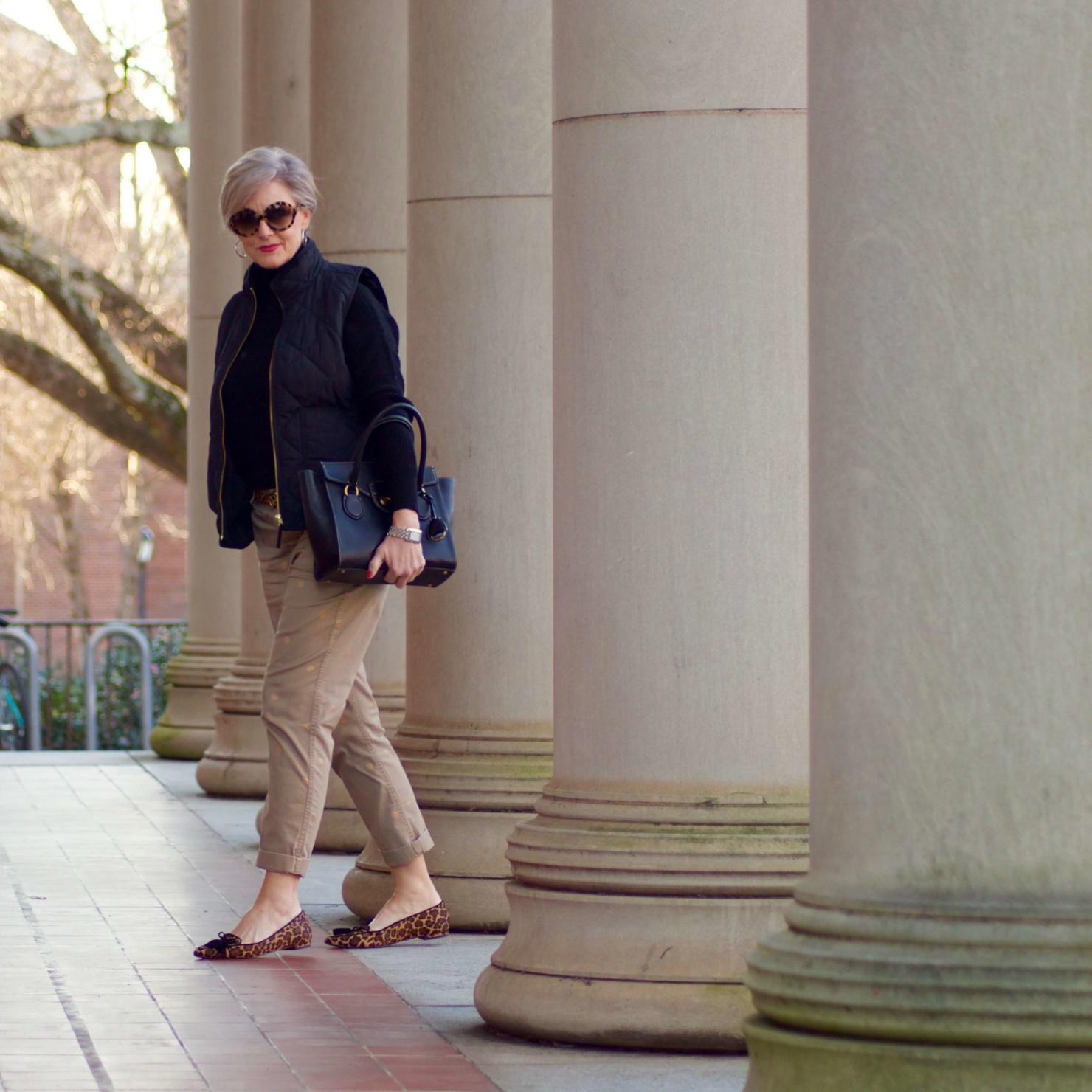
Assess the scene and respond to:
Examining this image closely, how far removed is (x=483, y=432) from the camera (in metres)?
6.60

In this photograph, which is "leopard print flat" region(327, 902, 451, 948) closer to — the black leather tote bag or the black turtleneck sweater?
the black leather tote bag

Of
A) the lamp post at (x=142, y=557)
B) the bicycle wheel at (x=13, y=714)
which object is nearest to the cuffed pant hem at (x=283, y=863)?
the bicycle wheel at (x=13, y=714)

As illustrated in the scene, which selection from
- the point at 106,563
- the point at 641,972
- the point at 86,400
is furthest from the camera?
the point at 106,563

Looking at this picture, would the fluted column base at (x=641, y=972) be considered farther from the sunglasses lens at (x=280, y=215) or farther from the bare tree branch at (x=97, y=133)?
the bare tree branch at (x=97, y=133)

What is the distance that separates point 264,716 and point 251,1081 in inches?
62.4

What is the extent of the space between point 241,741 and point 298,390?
5.50 metres

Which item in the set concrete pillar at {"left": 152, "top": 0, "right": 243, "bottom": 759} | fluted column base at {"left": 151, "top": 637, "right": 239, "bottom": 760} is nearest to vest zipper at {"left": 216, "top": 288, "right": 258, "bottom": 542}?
concrete pillar at {"left": 152, "top": 0, "right": 243, "bottom": 759}

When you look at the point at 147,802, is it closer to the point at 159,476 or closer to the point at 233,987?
the point at 233,987

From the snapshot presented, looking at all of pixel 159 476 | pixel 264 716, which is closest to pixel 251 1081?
pixel 264 716

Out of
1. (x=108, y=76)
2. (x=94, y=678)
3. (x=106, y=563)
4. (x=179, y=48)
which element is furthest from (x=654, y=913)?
(x=106, y=563)

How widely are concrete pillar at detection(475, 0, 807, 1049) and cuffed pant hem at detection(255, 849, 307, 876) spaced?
3.57ft

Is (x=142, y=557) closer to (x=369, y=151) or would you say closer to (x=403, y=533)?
(x=369, y=151)

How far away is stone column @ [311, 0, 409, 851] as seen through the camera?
341 inches

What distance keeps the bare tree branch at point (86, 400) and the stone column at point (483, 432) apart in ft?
35.4
